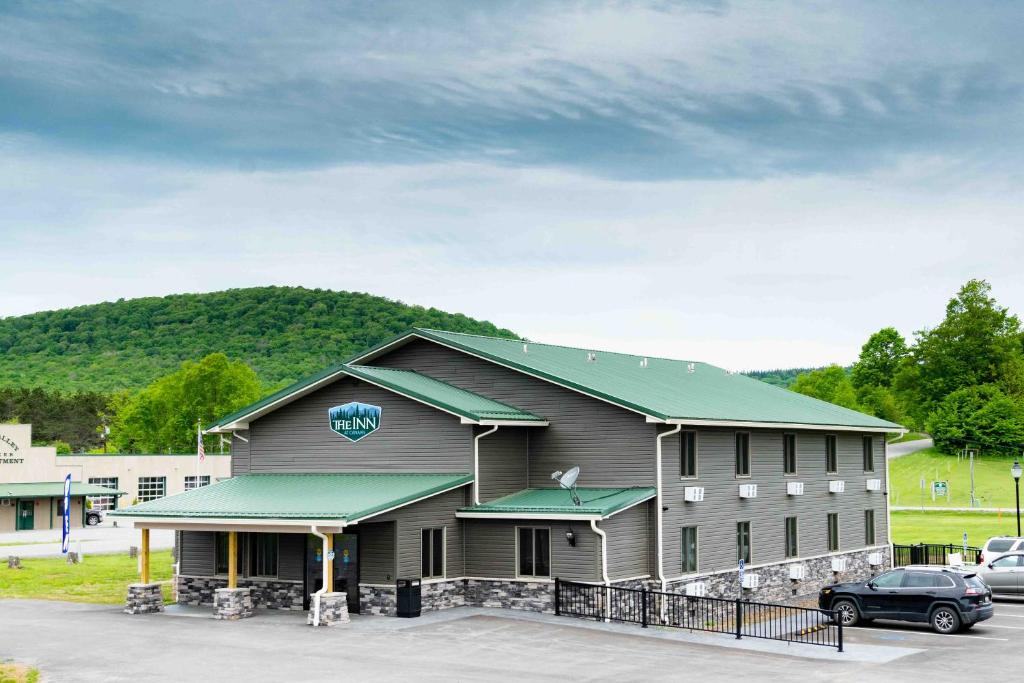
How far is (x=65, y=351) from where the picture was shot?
511 ft

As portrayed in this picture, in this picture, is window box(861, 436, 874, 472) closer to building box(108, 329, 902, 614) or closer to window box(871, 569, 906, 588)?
building box(108, 329, 902, 614)

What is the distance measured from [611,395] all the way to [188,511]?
11.6 m

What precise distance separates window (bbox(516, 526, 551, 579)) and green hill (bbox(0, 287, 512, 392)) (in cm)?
10473

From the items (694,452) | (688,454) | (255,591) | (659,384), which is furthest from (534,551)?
(659,384)

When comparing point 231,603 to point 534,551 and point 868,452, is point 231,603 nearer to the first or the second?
point 534,551

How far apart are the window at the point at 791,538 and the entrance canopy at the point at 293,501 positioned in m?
12.6

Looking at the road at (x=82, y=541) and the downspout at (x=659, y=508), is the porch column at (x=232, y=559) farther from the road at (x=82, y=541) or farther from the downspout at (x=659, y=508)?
the road at (x=82, y=541)

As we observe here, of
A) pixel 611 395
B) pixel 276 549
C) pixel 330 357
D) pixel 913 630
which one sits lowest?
pixel 913 630

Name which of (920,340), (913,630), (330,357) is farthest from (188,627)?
(920,340)

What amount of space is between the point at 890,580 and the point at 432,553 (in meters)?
11.8

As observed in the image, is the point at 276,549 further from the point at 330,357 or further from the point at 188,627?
the point at 330,357

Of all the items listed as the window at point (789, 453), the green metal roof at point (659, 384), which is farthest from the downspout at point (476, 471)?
the window at point (789, 453)

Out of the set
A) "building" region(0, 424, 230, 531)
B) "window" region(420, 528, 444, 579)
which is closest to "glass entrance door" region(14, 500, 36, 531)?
"building" region(0, 424, 230, 531)

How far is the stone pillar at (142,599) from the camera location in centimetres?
3045
